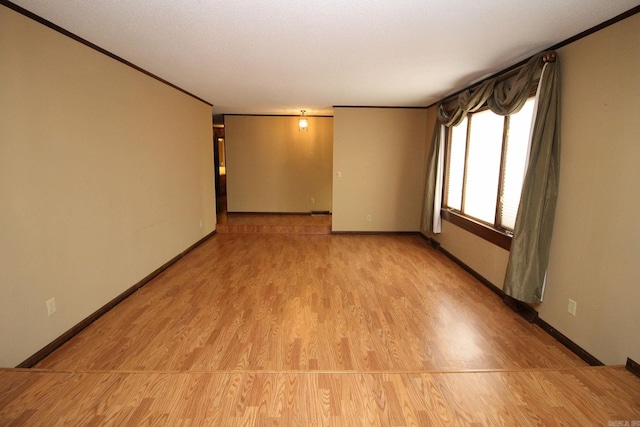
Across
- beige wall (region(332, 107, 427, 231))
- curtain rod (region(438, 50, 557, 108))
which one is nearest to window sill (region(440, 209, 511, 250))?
beige wall (region(332, 107, 427, 231))

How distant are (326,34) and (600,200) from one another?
2367mm

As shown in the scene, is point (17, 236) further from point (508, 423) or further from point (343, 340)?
point (508, 423)

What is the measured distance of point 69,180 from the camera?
249 cm

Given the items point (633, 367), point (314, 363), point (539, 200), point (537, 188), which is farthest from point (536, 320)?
point (314, 363)

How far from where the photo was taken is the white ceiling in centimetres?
198

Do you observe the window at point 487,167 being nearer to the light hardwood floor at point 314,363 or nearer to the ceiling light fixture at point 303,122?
the light hardwood floor at point 314,363

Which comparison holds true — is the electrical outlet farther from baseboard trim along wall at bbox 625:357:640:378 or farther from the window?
the window

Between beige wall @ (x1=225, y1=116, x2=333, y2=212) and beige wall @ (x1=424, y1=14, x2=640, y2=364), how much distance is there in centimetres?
521

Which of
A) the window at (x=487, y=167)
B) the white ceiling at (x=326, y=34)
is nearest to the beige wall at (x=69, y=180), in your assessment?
the white ceiling at (x=326, y=34)

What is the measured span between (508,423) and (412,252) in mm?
3458

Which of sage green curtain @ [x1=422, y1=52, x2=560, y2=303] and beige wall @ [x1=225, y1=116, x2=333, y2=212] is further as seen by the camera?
beige wall @ [x1=225, y1=116, x2=333, y2=212]

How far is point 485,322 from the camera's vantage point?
287 centimetres

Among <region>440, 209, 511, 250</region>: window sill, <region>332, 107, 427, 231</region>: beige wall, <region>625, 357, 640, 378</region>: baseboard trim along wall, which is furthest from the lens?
<region>332, 107, 427, 231</region>: beige wall

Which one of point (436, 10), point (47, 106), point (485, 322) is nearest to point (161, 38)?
point (47, 106)
